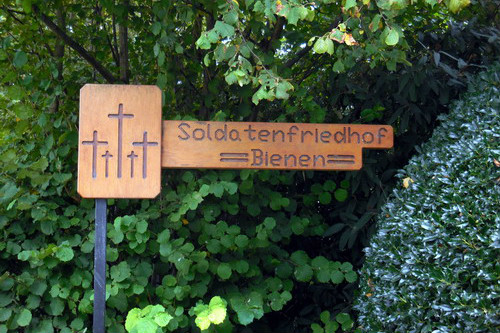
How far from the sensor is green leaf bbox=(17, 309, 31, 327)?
317 centimetres

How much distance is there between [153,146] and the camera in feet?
8.09

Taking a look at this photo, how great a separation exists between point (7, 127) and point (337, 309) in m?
2.50

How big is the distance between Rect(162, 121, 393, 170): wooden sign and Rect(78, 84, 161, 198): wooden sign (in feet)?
0.27

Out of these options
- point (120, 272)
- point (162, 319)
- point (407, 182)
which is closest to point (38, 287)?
point (120, 272)

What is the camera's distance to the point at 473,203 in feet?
7.04

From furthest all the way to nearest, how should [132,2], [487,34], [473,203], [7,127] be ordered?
[132,2], [7,127], [487,34], [473,203]

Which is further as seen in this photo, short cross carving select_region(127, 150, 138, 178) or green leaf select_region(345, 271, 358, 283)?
green leaf select_region(345, 271, 358, 283)

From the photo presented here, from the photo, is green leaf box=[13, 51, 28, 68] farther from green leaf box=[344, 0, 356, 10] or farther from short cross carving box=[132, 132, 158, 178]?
green leaf box=[344, 0, 356, 10]

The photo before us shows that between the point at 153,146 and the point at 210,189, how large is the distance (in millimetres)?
817

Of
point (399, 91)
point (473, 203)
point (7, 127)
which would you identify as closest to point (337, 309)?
point (399, 91)

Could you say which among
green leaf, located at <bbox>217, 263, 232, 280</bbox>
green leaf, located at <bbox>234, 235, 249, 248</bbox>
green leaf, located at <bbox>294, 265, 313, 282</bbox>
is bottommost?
green leaf, located at <bbox>294, 265, 313, 282</bbox>

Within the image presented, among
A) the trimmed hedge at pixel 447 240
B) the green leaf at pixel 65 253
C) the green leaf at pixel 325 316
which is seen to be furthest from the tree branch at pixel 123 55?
the trimmed hedge at pixel 447 240

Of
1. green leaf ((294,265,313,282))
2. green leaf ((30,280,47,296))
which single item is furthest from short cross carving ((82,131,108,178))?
green leaf ((294,265,313,282))

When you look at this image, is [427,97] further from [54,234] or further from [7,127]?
[7,127]
